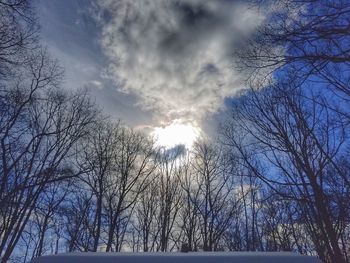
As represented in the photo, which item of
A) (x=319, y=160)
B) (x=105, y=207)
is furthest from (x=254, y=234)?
(x=319, y=160)

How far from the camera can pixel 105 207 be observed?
2250cm

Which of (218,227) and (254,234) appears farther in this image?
(254,234)

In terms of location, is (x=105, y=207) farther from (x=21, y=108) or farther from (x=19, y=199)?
(x=21, y=108)

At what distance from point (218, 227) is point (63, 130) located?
15.2 m

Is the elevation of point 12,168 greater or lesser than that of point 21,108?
lesser

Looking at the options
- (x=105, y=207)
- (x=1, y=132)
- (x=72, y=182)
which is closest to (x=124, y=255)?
(x=1, y=132)

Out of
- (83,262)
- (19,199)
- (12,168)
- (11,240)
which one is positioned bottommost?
(83,262)

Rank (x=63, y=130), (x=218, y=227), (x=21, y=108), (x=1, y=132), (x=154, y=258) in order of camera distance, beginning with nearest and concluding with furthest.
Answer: (x=154, y=258) < (x=1, y=132) < (x=21, y=108) < (x=63, y=130) < (x=218, y=227)

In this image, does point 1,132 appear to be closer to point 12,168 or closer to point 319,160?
point 12,168

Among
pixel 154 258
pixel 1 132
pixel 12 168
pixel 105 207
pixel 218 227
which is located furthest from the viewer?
pixel 218 227

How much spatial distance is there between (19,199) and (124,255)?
45.6 ft

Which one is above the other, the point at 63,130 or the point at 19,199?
the point at 63,130

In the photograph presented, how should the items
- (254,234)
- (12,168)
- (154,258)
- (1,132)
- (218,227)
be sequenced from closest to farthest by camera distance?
(154,258) → (1,132) → (12,168) → (218,227) → (254,234)

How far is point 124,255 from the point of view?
13.1 feet
